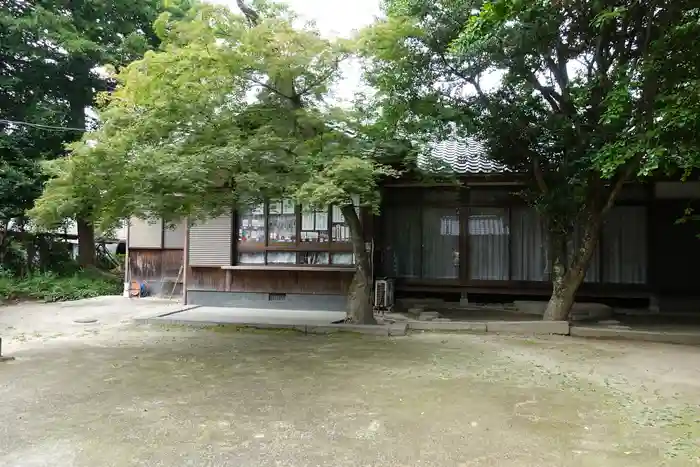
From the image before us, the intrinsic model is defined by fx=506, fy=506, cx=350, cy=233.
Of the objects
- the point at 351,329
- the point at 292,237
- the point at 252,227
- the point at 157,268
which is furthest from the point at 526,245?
the point at 157,268

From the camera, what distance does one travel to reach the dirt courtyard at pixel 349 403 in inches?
156

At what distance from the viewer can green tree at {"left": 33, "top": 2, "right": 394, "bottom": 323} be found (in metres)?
6.90

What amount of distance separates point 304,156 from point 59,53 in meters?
13.9

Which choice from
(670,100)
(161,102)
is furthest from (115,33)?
(670,100)

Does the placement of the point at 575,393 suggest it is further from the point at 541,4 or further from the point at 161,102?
the point at 161,102

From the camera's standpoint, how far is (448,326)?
9742mm

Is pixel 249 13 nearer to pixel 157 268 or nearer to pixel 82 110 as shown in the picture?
pixel 157 268

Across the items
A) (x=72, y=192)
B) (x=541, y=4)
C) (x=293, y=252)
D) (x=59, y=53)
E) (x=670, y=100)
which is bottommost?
(x=293, y=252)

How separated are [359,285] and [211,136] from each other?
12.9 feet

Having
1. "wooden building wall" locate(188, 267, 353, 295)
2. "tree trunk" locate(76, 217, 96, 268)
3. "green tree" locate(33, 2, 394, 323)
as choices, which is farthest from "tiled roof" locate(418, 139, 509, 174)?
"tree trunk" locate(76, 217, 96, 268)

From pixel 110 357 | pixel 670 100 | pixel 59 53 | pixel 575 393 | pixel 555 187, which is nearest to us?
pixel 575 393

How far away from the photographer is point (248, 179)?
721cm

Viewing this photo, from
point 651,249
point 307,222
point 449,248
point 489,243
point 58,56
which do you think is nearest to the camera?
point 651,249

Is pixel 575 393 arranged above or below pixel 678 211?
below
